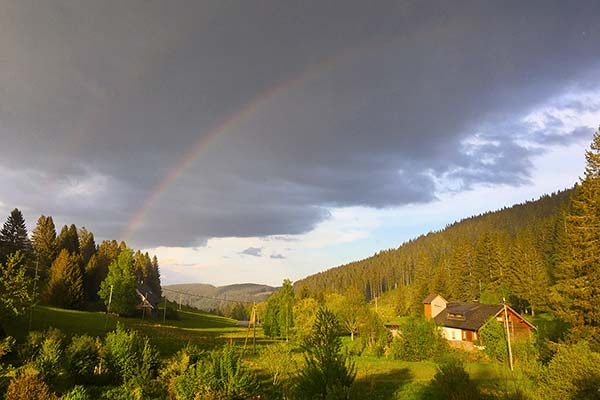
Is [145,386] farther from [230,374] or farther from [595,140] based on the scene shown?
[595,140]

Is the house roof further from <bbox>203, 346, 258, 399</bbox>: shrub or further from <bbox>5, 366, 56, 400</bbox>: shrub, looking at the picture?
<bbox>5, 366, 56, 400</bbox>: shrub

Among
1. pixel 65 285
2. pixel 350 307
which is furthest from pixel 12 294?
pixel 350 307

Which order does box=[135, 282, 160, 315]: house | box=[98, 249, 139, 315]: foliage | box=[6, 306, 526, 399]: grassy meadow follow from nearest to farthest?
box=[6, 306, 526, 399]: grassy meadow → box=[98, 249, 139, 315]: foliage → box=[135, 282, 160, 315]: house

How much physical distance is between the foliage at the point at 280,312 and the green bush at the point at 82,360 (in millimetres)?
48493

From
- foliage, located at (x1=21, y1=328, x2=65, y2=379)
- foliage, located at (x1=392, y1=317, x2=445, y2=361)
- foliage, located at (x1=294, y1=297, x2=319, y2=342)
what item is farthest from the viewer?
foliage, located at (x1=294, y1=297, x2=319, y2=342)

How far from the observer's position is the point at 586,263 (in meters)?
36.7

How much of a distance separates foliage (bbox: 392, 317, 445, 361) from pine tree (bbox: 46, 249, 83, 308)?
60.4 metres

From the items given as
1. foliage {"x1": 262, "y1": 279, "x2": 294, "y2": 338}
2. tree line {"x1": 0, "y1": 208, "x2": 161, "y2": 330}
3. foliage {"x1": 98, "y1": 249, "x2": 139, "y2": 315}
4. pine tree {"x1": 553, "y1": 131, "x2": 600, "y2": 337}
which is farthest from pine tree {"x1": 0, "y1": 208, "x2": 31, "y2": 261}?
pine tree {"x1": 553, "y1": 131, "x2": 600, "y2": 337}

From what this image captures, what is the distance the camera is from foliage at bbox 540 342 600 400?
57.2 ft

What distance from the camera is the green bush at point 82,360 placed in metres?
28.7

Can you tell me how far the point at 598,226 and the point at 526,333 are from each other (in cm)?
2875

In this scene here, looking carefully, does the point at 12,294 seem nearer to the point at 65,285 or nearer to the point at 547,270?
the point at 65,285

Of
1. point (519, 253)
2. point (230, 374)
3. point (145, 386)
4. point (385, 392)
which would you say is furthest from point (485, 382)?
point (519, 253)

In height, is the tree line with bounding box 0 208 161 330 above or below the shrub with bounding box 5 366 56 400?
above
